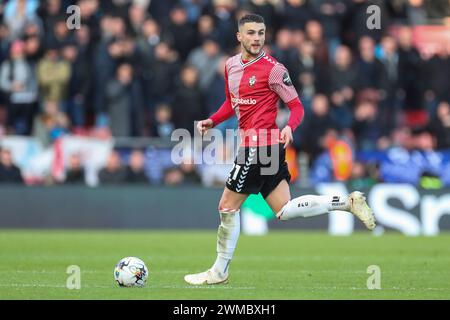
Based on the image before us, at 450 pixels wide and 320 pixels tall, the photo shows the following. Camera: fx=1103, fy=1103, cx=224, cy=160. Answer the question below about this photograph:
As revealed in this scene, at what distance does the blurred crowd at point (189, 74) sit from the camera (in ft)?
73.0

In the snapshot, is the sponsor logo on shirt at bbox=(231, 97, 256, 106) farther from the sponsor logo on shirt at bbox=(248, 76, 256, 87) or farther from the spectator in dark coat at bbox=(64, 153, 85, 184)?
the spectator in dark coat at bbox=(64, 153, 85, 184)

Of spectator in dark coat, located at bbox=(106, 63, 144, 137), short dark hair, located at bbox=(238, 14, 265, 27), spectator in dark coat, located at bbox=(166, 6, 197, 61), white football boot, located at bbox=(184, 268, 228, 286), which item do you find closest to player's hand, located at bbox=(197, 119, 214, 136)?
short dark hair, located at bbox=(238, 14, 265, 27)

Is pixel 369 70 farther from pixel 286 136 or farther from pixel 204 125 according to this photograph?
pixel 286 136

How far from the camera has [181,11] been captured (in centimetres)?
2320

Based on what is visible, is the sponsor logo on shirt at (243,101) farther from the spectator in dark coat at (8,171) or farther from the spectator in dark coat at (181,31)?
the spectator in dark coat at (181,31)

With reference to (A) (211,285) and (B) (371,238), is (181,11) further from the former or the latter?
(A) (211,285)

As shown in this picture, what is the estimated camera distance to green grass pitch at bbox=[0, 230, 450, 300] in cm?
1040

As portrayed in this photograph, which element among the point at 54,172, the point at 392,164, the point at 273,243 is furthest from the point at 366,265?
the point at 54,172

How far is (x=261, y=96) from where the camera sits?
11.1m

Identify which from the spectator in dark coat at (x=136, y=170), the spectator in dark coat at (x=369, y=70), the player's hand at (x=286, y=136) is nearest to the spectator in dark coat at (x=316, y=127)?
the spectator in dark coat at (x=369, y=70)

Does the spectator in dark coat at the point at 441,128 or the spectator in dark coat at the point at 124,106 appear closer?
the spectator in dark coat at the point at 441,128

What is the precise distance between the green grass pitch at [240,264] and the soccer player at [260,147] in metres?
0.75
